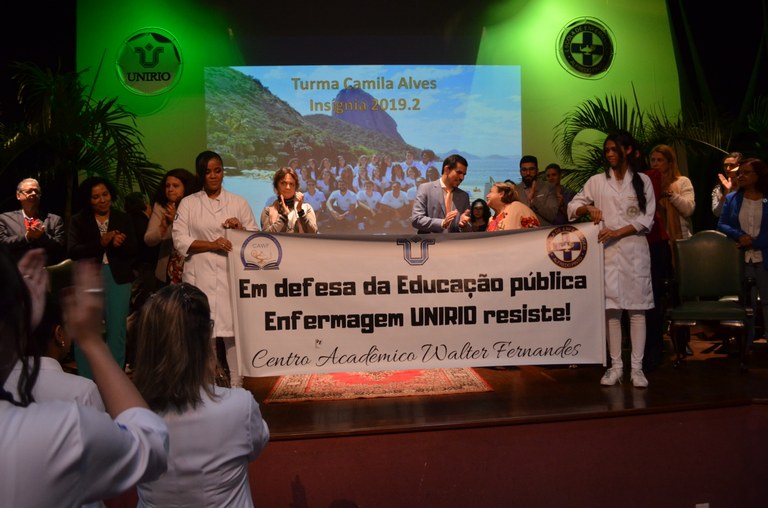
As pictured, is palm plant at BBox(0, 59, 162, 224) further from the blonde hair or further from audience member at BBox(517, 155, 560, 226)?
the blonde hair

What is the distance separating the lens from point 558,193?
6.67 m

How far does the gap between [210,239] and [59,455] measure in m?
3.43

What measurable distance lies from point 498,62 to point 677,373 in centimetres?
488

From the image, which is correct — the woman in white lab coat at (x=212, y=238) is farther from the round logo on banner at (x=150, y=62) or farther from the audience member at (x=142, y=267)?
the round logo on banner at (x=150, y=62)

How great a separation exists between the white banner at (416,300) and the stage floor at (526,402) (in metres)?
0.20

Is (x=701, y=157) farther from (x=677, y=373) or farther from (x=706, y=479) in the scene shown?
(x=706, y=479)

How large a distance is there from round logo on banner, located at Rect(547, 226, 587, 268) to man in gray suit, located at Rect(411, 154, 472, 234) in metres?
1.01

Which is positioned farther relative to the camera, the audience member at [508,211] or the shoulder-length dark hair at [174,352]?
the audience member at [508,211]

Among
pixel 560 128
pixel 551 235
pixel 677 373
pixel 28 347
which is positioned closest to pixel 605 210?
pixel 551 235

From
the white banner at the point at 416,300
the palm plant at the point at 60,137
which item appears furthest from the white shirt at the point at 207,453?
the palm plant at the point at 60,137

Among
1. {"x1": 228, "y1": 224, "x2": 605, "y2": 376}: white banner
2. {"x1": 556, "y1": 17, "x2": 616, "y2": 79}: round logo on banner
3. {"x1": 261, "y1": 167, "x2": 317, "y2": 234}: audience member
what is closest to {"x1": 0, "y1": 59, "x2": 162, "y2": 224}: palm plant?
{"x1": 261, "y1": 167, "x2": 317, "y2": 234}: audience member

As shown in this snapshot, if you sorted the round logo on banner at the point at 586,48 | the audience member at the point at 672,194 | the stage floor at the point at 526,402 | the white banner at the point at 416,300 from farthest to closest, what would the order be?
the round logo on banner at the point at 586,48
the audience member at the point at 672,194
the white banner at the point at 416,300
the stage floor at the point at 526,402

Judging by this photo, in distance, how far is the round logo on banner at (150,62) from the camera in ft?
27.2

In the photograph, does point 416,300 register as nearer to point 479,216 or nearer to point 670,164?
point 479,216
